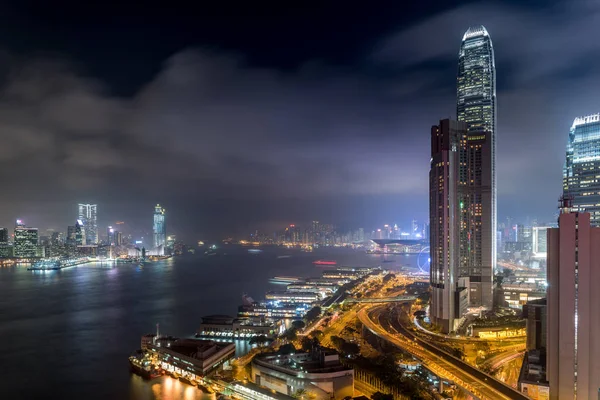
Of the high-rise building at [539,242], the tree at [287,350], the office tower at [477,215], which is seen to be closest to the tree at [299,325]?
the tree at [287,350]

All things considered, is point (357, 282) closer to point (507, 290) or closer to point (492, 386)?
A: point (507, 290)

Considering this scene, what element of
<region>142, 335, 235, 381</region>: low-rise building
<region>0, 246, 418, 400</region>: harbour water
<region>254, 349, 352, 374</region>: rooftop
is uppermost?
<region>254, 349, 352, 374</region>: rooftop

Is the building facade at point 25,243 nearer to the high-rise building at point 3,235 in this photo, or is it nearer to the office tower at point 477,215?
the high-rise building at point 3,235

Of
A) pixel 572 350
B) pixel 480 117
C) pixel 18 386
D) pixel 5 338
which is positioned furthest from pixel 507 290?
pixel 5 338

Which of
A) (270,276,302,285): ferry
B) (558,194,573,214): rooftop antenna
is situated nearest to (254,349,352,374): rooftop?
(558,194,573,214): rooftop antenna

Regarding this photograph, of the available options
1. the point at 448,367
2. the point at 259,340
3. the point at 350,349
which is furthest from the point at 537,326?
the point at 259,340

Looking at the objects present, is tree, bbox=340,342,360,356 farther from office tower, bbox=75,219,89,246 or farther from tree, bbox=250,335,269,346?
office tower, bbox=75,219,89,246
